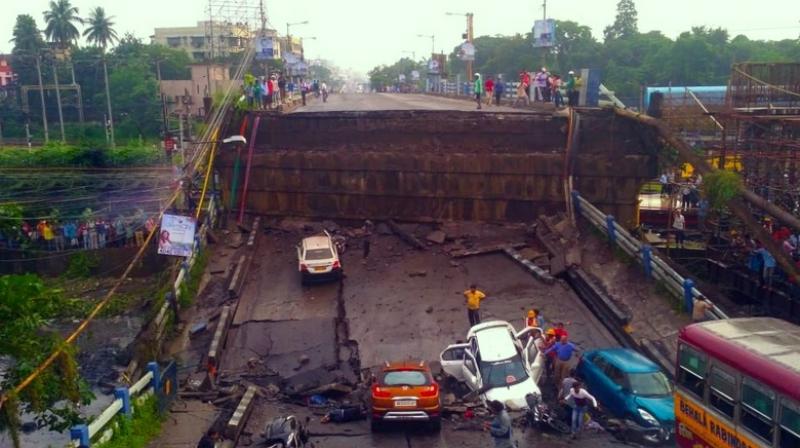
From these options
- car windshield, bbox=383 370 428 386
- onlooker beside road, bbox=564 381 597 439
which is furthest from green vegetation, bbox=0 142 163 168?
onlooker beside road, bbox=564 381 597 439

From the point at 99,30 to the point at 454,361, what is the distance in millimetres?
97819

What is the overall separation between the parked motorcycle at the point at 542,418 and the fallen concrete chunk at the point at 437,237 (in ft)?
42.0

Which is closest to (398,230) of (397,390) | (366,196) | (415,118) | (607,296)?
(366,196)

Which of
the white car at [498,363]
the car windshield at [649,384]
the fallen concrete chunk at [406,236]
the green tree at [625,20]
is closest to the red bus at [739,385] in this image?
the car windshield at [649,384]

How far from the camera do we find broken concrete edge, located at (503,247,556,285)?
2536 cm

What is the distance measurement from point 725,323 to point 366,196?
64.7 feet

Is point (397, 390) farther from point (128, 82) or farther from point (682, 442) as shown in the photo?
point (128, 82)

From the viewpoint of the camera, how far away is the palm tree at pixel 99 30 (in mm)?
102812

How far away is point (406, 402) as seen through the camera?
16.2 meters

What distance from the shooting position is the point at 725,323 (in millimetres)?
12742

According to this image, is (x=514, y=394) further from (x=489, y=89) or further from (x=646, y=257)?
(x=489, y=89)

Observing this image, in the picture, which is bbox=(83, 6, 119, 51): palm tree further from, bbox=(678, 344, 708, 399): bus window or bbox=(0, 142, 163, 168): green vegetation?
bbox=(678, 344, 708, 399): bus window

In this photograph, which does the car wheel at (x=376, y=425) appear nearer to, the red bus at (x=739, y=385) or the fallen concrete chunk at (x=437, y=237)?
the red bus at (x=739, y=385)

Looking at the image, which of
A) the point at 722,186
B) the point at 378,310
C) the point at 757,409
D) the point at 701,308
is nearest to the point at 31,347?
the point at 757,409
